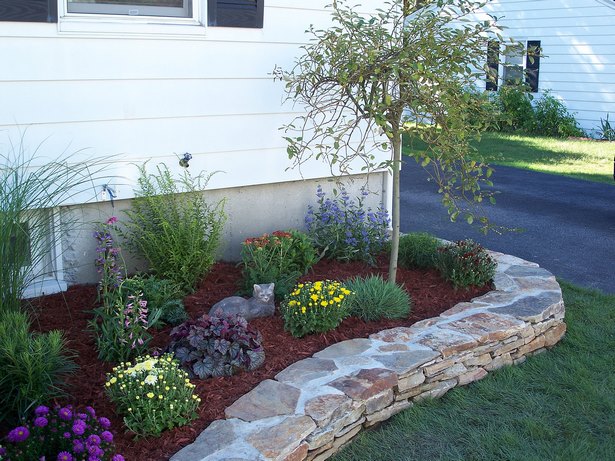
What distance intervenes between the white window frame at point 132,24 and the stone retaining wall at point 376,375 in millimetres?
2395

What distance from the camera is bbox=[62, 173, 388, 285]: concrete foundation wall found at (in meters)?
4.95

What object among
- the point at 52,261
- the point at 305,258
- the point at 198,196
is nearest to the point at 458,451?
the point at 305,258

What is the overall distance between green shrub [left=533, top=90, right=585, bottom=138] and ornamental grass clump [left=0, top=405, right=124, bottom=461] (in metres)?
14.3

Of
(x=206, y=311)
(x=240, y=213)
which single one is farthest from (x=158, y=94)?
(x=206, y=311)

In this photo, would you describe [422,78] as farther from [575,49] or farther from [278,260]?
[575,49]

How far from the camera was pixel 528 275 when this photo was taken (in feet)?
18.3

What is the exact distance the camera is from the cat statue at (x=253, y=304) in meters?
4.46

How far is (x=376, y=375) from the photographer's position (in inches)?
152

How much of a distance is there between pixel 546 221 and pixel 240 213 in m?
4.46

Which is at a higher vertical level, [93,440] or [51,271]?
[51,271]

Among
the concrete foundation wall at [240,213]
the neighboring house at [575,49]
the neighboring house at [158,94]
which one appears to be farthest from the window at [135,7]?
the neighboring house at [575,49]

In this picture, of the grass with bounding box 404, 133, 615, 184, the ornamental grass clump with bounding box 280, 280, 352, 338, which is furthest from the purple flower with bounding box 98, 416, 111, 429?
the grass with bounding box 404, 133, 615, 184

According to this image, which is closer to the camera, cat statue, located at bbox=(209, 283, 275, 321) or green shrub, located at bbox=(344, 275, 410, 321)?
cat statue, located at bbox=(209, 283, 275, 321)

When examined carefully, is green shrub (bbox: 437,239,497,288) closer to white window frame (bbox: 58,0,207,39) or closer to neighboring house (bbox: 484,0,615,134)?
white window frame (bbox: 58,0,207,39)
